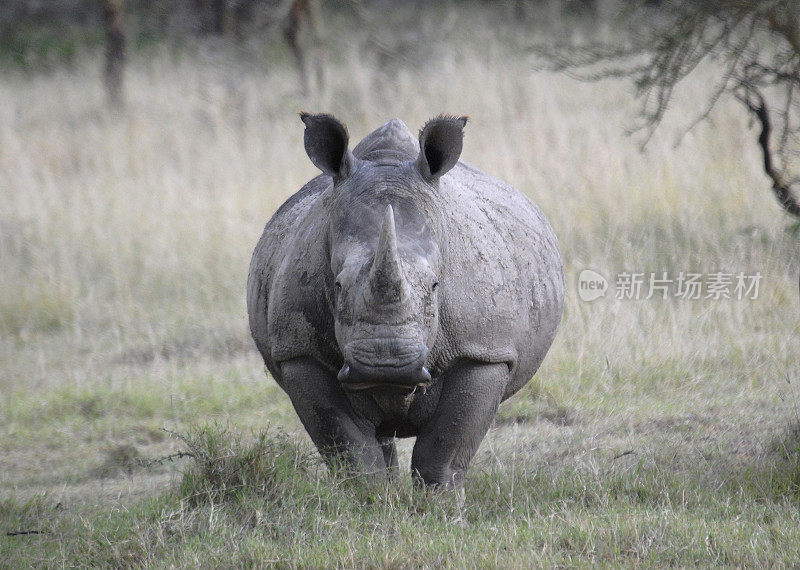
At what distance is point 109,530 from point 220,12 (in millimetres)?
2397

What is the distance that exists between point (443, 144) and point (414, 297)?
2.65ft

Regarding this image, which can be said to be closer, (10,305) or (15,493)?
(15,493)

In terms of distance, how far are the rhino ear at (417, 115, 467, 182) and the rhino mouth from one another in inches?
35.9

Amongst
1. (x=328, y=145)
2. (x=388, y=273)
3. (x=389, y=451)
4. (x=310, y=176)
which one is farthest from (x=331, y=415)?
(x=310, y=176)

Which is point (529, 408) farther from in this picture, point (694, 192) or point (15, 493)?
point (694, 192)

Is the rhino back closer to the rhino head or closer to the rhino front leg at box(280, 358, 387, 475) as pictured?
the rhino head

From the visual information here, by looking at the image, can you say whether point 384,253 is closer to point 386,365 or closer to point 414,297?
point 414,297

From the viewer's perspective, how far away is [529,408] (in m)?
6.81

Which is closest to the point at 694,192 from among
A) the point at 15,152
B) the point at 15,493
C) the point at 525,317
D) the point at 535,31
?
the point at 535,31

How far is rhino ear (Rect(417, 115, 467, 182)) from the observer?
14.1ft

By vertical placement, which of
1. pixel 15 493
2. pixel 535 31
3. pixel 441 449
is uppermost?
pixel 535 31

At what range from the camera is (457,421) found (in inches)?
173

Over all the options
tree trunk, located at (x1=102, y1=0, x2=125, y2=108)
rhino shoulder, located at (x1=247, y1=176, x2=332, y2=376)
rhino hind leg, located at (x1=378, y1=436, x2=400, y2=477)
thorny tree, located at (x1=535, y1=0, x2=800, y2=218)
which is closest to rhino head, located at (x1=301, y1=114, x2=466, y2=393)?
rhino shoulder, located at (x1=247, y1=176, x2=332, y2=376)

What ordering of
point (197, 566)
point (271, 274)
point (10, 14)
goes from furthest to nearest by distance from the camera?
point (10, 14) < point (271, 274) < point (197, 566)
